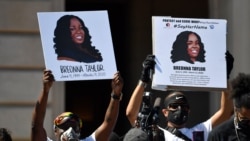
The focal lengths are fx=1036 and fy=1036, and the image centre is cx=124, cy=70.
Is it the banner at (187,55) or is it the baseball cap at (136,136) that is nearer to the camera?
the baseball cap at (136,136)

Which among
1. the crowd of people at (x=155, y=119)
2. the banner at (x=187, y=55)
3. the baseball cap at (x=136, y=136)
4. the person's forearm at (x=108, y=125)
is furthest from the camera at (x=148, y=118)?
the baseball cap at (x=136, y=136)

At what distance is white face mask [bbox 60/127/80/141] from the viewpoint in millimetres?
7453

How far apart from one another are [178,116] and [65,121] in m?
1.11

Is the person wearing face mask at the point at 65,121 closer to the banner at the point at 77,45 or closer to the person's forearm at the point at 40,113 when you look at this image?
the person's forearm at the point at 40,113

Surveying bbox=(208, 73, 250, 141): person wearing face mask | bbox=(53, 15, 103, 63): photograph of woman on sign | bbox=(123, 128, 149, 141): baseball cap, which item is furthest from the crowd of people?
bbox=(123, 128, 149, 141): baseball cap

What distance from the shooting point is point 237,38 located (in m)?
11.9

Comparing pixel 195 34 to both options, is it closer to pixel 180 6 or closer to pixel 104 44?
pixel 104 44

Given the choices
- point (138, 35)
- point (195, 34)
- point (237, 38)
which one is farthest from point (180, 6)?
point (195, 34)

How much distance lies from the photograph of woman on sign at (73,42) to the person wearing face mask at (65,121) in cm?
27

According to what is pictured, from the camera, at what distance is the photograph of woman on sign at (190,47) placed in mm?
8445

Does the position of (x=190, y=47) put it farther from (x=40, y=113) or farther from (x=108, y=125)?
(x=40, y=113)

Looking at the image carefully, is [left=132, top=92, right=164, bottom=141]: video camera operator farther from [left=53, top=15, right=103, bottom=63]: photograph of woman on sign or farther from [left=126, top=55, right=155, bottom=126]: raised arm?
[left=53, top=15, right=103, bottom=63]: photograph of woman on sign

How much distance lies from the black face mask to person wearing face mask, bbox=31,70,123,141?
21.4 inches

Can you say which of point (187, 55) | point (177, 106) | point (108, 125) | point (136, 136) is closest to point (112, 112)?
point (108, 125)
